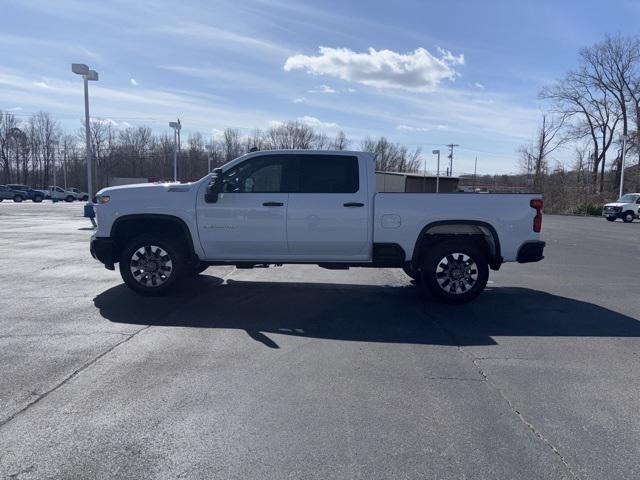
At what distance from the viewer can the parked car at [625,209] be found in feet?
114

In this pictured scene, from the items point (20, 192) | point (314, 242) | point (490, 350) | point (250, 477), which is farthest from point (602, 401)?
point (20, 192)

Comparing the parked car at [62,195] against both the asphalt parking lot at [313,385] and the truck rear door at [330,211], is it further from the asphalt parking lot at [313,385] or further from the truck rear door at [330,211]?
the truck rear door at [330,211]

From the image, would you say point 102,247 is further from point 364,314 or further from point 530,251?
point 530,251

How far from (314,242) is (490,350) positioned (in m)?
2.91

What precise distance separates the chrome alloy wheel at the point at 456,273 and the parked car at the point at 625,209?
3351cm

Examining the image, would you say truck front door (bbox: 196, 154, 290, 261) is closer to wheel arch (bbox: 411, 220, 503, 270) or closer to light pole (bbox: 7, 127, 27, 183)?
wheel arch (bbox: 411, 220, 503, 270)

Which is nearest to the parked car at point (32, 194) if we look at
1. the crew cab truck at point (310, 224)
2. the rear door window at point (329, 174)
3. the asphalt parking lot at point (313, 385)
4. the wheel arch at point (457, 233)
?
the asphalt parking lot at point (313, 385)

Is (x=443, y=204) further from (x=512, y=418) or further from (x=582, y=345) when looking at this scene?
(x=512, y=418)

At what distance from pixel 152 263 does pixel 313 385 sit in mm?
3962

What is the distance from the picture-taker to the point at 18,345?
5141 mm

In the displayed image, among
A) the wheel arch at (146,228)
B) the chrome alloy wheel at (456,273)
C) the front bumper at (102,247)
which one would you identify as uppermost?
the wheel arch at (146,228)

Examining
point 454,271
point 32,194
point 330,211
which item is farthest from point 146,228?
point 32,194

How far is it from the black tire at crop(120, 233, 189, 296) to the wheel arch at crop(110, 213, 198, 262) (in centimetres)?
16

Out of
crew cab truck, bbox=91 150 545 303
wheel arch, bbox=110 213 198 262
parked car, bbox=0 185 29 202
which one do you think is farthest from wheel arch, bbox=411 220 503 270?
parked car, bbox=0 185 29 202
